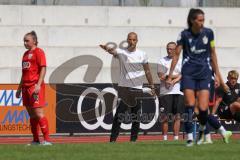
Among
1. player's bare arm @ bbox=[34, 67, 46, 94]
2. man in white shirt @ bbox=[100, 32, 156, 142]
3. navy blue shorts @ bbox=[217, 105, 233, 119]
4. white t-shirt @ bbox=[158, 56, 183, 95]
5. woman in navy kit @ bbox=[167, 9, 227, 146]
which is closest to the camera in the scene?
woman in navy kit @ bbox=[167, 9, 227, 146]

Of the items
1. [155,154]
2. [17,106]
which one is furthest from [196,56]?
[17,106]

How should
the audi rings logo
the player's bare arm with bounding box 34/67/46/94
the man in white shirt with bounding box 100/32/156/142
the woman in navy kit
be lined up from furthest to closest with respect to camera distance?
the audi rings logo, the man in white shirt with bounding box 100/32/156/142, the player's bare arm with bounding box 34/67/46/94, the woman in navy kit

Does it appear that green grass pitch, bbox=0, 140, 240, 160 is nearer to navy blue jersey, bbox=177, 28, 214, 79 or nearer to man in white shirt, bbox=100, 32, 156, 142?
navy blue jersey, bbox=177, 28, 214, 79

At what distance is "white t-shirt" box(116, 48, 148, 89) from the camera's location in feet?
50.9

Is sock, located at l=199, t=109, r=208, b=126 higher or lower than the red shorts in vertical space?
lower

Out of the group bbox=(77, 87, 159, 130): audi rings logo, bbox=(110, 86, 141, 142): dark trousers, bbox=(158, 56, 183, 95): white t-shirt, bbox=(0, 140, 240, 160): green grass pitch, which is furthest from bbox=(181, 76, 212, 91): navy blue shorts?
bbox=(77, 87, 159, 130): audi rings logo

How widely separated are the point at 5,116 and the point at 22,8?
575 centimetres

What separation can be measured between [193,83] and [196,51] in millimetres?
487

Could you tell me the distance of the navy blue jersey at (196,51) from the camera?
12.0 meters

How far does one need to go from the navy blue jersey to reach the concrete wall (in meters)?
12.7

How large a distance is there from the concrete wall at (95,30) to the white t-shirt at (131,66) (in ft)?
29.8

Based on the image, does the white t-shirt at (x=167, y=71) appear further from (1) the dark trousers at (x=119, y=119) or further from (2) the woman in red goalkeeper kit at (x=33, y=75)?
(2) the woman in red goalkeeper kit at (x=33, y=75)

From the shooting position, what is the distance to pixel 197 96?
12125 millimetres

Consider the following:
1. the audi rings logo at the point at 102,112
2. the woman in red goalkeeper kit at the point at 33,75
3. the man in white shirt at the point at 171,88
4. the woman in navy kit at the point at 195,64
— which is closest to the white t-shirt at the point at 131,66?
the man in white shirt at the point at 171,88
